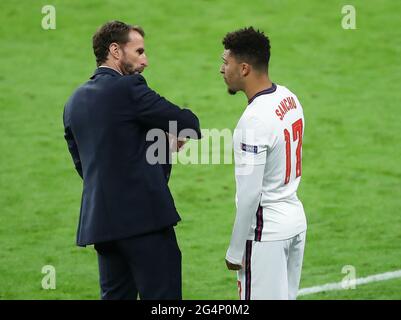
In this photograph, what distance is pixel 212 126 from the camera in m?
11.1

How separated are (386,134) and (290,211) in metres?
6.19

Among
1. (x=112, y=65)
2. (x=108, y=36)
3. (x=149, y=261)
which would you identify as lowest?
(x=149, y=261)

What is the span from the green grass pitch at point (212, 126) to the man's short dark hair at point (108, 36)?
271cm

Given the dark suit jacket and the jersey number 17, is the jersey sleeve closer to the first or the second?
the jersey number 17

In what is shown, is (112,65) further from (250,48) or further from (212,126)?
(212,126)

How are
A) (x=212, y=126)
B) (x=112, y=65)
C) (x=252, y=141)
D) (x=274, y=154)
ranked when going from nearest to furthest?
(x=252, y=141) < (x=274, y=154) < (x=112, y=65) < (x=212, y=126)

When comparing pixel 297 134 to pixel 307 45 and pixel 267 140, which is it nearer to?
pixel 267 140

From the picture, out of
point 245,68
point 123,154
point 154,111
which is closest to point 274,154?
point 245,68

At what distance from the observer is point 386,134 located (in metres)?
10.8

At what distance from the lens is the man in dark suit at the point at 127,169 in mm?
4715

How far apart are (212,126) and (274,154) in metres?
6.36

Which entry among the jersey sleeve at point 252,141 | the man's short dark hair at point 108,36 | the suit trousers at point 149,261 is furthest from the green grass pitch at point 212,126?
the man's short dark hair at point 108,36

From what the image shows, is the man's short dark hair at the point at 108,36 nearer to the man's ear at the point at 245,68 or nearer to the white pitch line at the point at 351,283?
Result: the man's ear at the point at 245,68

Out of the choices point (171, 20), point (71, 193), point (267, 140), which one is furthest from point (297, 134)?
point (171, 20)
